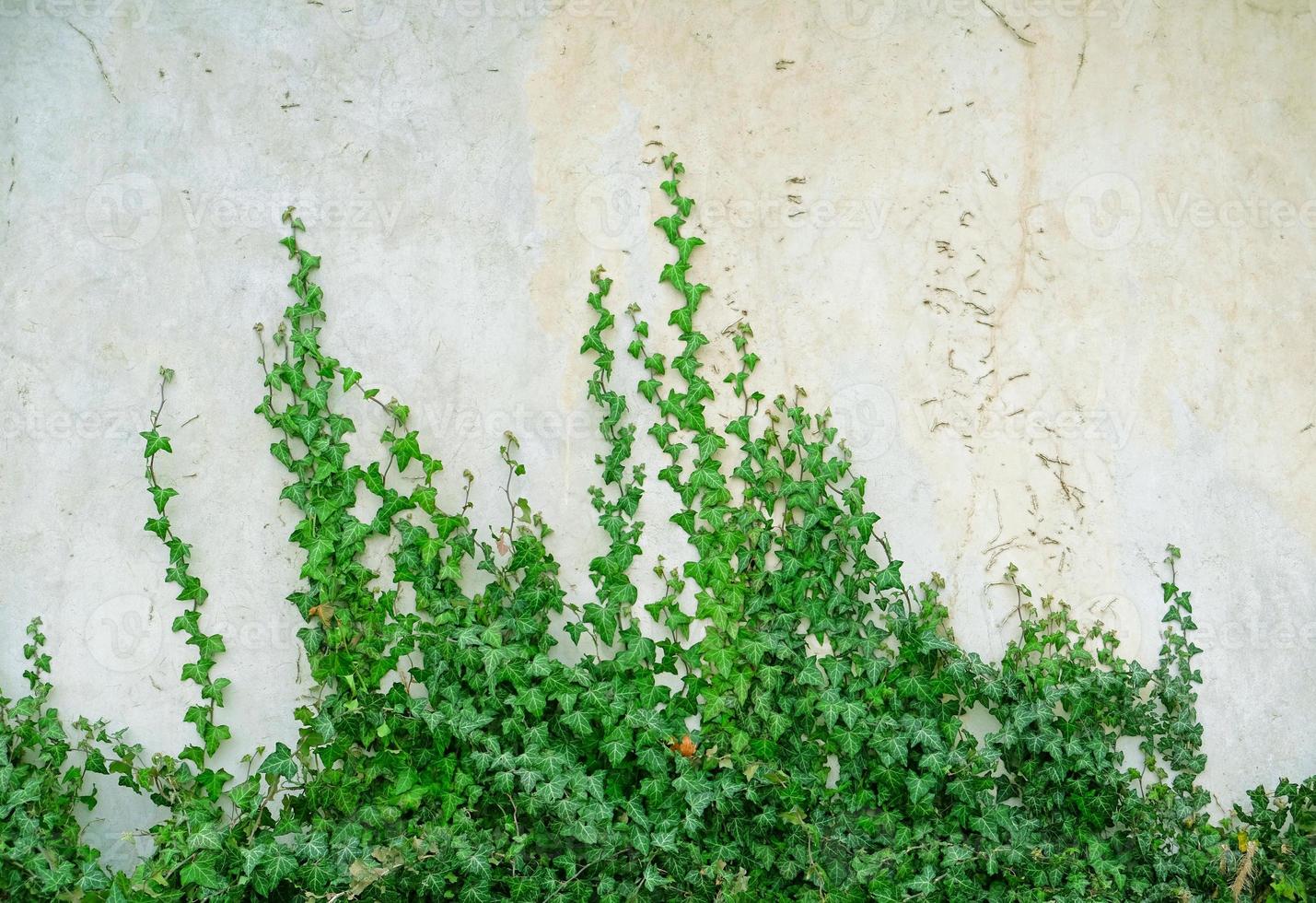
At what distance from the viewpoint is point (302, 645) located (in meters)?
3.58

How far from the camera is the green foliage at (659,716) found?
10.4ft

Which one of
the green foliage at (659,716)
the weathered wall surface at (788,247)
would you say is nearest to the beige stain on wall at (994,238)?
the weathered wall surface at (788,247)

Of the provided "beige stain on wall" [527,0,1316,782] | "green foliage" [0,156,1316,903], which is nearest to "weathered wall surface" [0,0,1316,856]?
"beige stain on wall" [527,0,1316,782]

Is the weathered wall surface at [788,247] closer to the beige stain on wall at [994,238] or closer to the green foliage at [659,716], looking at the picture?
the beige stain on wall at [994,238]

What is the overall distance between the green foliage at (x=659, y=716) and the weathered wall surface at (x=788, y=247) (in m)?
0.12

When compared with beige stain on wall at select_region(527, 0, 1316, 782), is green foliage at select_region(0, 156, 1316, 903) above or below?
below

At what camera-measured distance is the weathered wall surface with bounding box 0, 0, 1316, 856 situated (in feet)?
11.9

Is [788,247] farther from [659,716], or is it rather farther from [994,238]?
[659,716]

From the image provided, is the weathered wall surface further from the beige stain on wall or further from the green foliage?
the green foliage

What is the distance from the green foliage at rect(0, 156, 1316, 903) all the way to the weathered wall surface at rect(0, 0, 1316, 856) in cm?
12

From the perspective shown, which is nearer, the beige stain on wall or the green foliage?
the green foliage

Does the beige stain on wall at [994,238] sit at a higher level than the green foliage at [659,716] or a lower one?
higher

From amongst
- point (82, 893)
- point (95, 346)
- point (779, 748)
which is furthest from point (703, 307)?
point (82, 893)

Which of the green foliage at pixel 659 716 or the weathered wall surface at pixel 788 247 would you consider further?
the weathered wall surface at pixel 788 247
